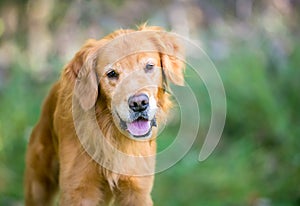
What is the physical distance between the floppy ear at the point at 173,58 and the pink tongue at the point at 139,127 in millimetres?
437

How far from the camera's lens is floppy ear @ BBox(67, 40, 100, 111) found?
5133 millimetres

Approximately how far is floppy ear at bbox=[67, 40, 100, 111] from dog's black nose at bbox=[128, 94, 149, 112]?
1.16 feet

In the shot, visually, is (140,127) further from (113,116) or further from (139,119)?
(113,116)

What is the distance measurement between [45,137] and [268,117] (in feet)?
12.2

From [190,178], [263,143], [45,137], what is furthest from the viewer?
[263,143]

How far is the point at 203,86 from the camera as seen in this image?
9188mm

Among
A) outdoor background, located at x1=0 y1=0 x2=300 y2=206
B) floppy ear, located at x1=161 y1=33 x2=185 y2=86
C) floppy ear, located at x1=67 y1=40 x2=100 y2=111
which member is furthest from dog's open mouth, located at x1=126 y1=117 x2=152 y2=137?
outdoor background, located at x1=0 y1=0 x2=300 y2=206

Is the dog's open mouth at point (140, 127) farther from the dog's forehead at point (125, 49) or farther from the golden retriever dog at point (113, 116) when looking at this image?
the dog's forehead at point (125, 49)

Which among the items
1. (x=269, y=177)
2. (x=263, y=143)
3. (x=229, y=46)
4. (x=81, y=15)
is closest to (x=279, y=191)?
(x=269, y=177)

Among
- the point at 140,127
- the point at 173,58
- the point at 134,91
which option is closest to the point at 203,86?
the point at 173,58

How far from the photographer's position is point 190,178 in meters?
8.03

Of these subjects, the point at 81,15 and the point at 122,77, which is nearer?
the point at 122,77

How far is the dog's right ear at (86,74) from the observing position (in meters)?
5.13

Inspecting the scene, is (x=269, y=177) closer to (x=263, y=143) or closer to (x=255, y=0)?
(x=263, y=143)
